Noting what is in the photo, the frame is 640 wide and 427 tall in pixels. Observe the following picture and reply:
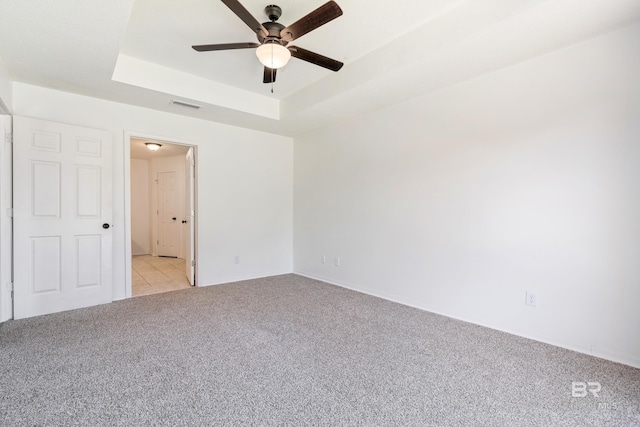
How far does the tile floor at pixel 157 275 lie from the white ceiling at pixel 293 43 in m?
2.46

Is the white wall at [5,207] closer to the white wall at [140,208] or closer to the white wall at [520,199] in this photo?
the white wall at [520,199]

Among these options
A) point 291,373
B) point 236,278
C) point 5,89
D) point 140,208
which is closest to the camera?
point 291,373

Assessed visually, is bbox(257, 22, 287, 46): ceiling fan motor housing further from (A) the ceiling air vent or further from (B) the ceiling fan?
(A) the ceiling air vent

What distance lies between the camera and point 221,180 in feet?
14.8

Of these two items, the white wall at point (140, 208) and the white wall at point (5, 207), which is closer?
the white wall at point (5, 207)

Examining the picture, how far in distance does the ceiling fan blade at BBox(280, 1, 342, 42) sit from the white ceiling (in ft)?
1.05

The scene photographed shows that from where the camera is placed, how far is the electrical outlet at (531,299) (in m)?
2.62

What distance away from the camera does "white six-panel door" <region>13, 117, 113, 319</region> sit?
3049 millimetres

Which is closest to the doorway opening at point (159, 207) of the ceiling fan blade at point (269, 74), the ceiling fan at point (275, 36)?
the ceiling fan blade at point (269, 74)

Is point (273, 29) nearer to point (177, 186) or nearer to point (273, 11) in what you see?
point (273, 11)

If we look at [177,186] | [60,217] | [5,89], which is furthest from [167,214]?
[5,89]

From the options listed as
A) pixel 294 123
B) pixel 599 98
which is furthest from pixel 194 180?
pixel 599 98

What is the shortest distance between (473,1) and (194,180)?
3.81 meters

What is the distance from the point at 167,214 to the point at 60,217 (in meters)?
3.99
